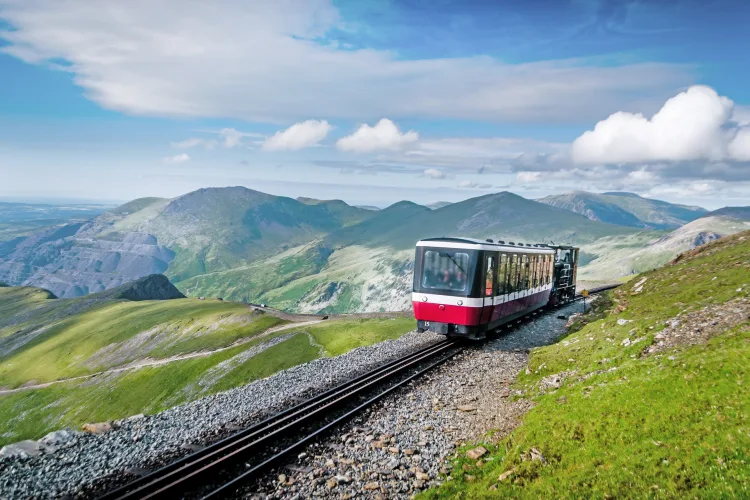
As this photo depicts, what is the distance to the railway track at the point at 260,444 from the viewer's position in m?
12.0

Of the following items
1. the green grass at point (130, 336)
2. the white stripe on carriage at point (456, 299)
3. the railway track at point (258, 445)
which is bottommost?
the green grass at point (130, 336)

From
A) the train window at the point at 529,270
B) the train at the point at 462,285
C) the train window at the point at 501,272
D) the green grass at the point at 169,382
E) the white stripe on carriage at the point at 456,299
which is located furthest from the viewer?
the green grass at the point at 169,382

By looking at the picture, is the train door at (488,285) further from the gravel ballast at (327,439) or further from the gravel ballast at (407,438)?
the gravel ballast at (407,438)

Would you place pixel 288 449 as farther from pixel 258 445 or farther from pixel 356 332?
pixel 356 332

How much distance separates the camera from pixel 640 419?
41.0 feet

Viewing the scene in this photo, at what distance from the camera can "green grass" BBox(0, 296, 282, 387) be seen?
90875 mm

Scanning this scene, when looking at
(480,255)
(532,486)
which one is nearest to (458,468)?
(532,486)

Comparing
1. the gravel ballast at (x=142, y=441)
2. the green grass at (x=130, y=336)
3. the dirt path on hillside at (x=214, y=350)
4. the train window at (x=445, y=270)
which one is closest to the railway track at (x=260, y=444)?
Answer: the gravel ballast at (x=142, y=441)

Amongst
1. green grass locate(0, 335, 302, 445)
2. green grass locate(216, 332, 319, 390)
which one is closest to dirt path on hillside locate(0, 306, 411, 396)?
green grass locate(0, 335, 302, 445)

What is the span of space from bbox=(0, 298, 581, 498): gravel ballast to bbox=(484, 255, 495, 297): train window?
198 inches

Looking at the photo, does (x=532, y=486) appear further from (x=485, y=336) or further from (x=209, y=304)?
(x=209, y=304)

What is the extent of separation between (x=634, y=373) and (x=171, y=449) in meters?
15.4

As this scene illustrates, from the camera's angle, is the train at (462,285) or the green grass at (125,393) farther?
the green grass at (125,393)

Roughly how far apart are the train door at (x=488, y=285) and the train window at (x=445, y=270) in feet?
4.63
